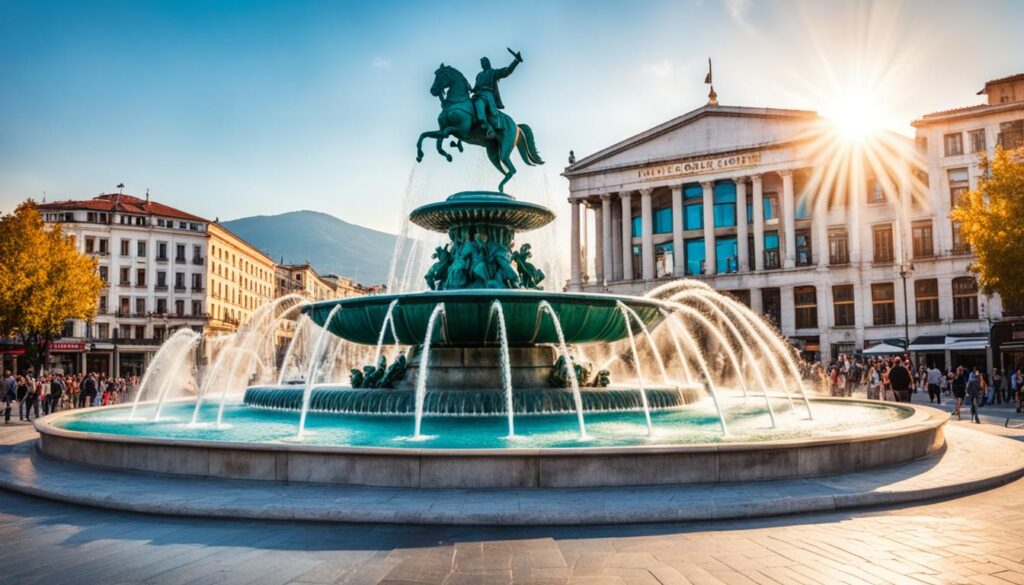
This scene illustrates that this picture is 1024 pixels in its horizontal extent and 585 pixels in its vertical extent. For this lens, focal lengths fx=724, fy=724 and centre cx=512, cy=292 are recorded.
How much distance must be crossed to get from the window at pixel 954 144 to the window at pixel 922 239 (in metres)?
5.39

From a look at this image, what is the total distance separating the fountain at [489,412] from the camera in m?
7.84

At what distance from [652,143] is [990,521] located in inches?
2526

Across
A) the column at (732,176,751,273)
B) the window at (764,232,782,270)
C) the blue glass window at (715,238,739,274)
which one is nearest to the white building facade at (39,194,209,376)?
the blue glass window at (715,238,739,274)

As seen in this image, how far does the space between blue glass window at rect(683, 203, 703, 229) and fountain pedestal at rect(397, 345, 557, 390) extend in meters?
55.6

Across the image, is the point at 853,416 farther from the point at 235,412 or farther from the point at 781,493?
the point at 235,412

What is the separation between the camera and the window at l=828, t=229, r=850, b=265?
201 ft

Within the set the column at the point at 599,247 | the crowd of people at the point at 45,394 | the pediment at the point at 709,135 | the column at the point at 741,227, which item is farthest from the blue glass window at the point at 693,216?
the crowd of people at the point at 45,394

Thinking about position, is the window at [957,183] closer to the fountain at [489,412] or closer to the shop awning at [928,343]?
the shop awning at [928,343]

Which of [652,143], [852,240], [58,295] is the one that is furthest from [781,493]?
[652,143]

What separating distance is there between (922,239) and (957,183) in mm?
4815

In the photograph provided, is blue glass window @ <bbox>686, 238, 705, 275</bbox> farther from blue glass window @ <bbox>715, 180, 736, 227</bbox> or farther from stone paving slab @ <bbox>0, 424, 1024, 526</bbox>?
stone paving slab @ <bbox>0, 424, 1024, 526</bbox>

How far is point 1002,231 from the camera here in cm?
3048

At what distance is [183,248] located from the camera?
3034 inches

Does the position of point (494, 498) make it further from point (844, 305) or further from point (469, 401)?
point (844, 305)
